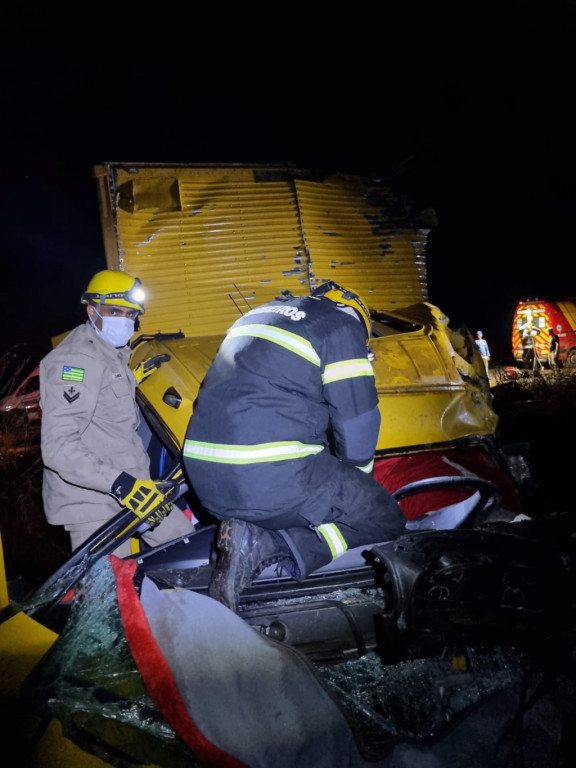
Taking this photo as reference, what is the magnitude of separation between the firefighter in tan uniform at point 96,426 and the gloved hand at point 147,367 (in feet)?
0.47

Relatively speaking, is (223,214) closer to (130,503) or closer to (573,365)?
(130,503)

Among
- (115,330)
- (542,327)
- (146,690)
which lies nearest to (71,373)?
(115,330)

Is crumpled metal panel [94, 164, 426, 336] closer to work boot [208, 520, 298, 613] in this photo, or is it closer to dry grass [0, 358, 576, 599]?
dry grass [0, 358, 576, 599]

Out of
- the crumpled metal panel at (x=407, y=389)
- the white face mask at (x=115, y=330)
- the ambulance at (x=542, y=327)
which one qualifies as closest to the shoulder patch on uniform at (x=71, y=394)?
the white face mask at (x=115, y=330)

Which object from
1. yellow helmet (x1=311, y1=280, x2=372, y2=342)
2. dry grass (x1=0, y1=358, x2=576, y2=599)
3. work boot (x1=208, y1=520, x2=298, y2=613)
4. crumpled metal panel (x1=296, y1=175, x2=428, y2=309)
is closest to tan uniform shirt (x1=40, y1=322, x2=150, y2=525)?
work boot (x1=208, y1=520, x2=298, y2=613)

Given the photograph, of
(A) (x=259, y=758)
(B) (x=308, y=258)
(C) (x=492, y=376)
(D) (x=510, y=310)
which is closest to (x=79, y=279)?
(C) (x=492, y=376)

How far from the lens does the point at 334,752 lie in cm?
121

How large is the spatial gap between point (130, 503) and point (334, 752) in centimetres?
155

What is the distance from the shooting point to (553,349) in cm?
1395

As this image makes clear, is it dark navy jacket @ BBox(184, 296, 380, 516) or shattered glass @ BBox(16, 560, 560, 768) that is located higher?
dark navy jacket @ BBox(184, 296, 380, 516)

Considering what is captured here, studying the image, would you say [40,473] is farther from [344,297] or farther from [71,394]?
[344,297]

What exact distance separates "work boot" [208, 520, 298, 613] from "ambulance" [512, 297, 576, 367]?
46.3ft

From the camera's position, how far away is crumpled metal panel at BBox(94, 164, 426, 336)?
4.36 meters

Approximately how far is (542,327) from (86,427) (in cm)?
1556
